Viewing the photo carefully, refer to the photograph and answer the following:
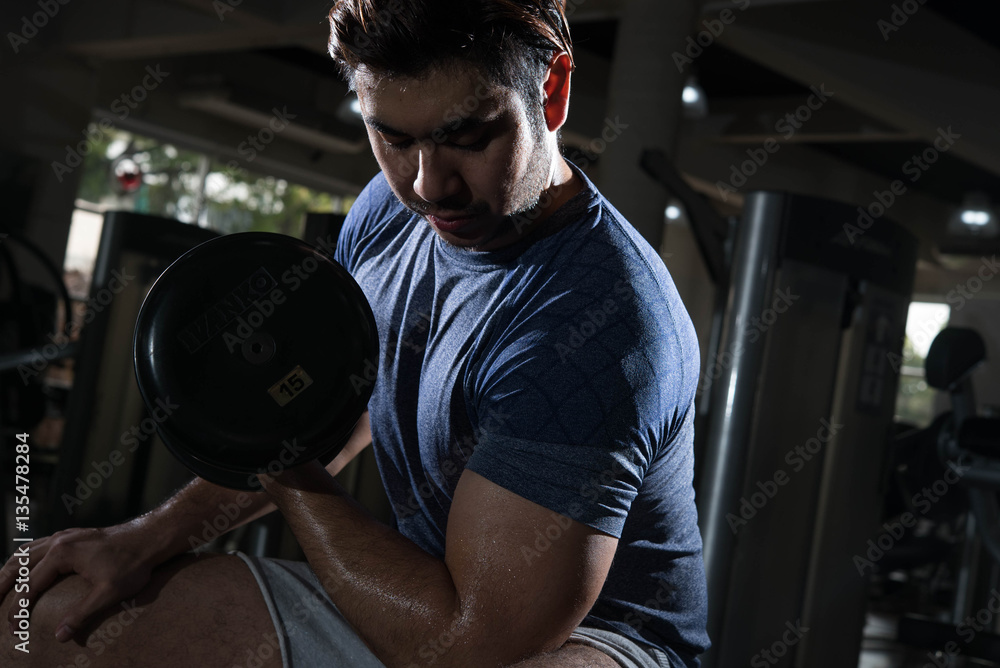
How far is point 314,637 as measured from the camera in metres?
1.25

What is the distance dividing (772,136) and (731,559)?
542 centimetres

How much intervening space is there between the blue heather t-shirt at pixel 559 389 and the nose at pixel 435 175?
131 millimetres

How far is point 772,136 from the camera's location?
7277mm

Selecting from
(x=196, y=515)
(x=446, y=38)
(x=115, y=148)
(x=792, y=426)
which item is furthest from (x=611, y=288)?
(x=115, y=148)

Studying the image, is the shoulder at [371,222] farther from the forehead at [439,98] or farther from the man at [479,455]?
the forehead at [439,98]

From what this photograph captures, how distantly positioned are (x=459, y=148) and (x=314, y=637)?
2.24 feet

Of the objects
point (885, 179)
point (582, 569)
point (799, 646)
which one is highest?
point (885, 179)

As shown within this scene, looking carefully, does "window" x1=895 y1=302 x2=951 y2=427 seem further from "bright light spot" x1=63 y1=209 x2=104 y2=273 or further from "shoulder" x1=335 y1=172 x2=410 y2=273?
"shoulder" x1=335 y1=172 x2=410 y2=273

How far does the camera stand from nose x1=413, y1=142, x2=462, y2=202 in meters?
1.16

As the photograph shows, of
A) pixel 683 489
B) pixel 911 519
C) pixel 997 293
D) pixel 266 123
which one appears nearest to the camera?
pixel 683 489

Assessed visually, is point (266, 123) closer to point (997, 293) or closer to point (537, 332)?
point (537, 332)

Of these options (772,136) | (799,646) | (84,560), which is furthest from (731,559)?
(772,136)

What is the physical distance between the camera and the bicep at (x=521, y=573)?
1025 mm

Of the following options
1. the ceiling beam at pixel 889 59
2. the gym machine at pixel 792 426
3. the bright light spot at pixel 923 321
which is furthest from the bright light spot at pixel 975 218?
the gym machine at pixel 792 426
